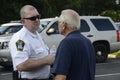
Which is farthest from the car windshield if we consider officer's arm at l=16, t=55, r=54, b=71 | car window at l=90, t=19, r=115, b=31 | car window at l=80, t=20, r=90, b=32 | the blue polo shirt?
the blue polo shirt

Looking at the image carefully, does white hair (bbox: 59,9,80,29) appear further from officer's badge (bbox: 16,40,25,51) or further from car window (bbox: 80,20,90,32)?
car window (bbox: 80,20,90,32)

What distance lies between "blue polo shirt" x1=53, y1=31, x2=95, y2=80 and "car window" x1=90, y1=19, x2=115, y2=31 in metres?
11.9

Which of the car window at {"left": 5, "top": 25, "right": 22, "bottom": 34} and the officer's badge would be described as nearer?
the officer's badge

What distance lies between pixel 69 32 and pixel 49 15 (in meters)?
26.1

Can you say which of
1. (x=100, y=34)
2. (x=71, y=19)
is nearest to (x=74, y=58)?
(x=71, y=19)

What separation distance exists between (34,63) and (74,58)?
68cm

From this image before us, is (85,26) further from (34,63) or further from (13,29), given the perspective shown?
(34,63)

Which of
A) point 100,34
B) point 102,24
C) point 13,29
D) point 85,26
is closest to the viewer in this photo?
point 13,29

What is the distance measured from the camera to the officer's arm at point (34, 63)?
180 inches

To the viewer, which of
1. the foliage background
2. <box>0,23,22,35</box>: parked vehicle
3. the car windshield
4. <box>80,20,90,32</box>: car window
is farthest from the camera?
the foliage background

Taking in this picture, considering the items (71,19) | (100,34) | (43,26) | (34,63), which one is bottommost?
(100,34)

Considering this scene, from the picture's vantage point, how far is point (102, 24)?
16.3 m

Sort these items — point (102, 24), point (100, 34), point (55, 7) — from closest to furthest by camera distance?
point (100, 34) → point (102, 24) → point (55, 7)

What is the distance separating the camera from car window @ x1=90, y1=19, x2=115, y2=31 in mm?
16087
